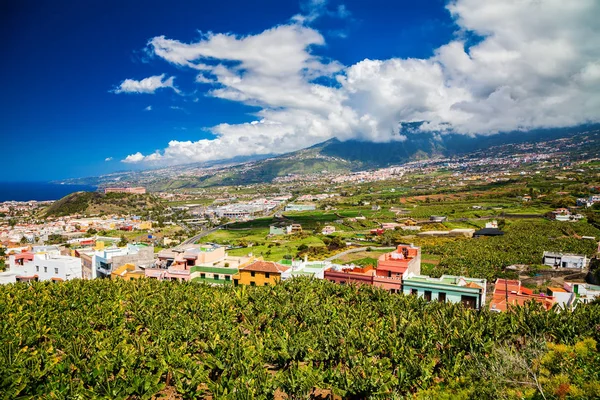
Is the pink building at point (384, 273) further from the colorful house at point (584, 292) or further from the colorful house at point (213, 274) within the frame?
the colorful house at point (584, 292)

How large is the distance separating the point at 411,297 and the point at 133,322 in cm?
1837

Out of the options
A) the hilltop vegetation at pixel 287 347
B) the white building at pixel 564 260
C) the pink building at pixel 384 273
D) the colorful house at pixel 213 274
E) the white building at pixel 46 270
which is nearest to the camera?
the hilltop vegetation at pixel 287 347

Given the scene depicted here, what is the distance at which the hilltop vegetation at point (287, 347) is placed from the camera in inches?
571

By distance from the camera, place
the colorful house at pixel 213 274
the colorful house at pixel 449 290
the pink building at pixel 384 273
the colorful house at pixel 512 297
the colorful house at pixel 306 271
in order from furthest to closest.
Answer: the colorful house at pixel 213 274
the colorful house at pixel 306 271
the pink building at pixel 384 273
the colorful house at pixel 449 290
the colorful house at pixel 512 297

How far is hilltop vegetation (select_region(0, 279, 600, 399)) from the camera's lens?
14516 mm

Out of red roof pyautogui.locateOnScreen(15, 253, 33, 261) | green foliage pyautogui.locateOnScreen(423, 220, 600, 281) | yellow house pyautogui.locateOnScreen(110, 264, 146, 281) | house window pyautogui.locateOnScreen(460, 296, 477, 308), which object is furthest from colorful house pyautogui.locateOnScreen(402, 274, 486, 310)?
red roof pyautogui.locateOnScreen(15, 253, 33, 261)

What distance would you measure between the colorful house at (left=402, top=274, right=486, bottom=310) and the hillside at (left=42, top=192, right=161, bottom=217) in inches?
4667

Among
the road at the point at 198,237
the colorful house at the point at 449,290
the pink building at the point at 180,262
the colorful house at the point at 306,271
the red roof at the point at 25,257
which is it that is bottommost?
the road at the point at 198,237

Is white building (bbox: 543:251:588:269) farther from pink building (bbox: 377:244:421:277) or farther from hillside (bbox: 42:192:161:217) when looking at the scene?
hillside (bbox: 42:192:161:217)

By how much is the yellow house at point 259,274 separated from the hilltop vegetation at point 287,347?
6.40 meters

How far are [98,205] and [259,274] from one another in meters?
116

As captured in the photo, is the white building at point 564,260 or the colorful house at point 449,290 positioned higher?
the colorful house at point 449,290

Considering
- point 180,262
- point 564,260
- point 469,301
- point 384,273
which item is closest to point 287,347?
point 384,273

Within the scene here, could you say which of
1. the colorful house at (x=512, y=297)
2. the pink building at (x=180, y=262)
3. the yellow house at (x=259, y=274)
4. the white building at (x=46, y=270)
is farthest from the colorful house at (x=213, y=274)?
the colorful house at (x=512, y=297)
